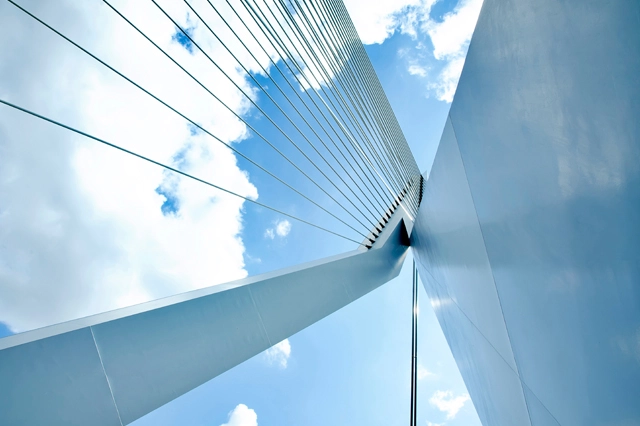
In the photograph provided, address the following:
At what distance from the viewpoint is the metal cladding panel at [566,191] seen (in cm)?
95

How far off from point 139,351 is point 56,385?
1.31ft

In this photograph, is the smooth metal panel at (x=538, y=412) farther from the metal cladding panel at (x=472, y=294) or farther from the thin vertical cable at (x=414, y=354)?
the thin vertical cable at (x=414, y=354)

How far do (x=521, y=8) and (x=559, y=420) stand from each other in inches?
67.8

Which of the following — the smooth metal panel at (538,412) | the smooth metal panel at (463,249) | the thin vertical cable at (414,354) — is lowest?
the thin vertical cable at (414,354)

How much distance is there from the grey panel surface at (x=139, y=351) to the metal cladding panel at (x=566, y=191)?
1749mm

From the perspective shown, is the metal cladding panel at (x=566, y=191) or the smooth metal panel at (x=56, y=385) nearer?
the metal cladding panel at (x=566, y=191)

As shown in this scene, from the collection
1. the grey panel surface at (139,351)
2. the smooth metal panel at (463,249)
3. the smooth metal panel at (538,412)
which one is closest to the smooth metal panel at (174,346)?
the grey panel surface at (139,351)

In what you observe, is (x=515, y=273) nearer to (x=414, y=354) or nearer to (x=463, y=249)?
(x=463, y=249)

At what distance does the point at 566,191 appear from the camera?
123 centimetres

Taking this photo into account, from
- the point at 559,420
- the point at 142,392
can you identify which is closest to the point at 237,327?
the point at 142,392

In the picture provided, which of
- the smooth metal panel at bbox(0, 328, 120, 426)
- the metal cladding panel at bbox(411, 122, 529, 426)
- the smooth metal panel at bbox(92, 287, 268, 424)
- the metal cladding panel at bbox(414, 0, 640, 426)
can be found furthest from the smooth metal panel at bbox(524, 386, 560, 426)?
the smooth metal panel at bbox(0, 328, 120, 426)

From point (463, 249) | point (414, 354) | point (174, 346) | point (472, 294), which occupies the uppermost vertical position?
point (174, 346)

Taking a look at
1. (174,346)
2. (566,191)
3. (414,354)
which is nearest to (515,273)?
(566,191)

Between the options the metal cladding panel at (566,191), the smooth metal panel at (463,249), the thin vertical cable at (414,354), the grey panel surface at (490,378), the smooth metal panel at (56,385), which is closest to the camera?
the metal cladding panel at (566,191)
